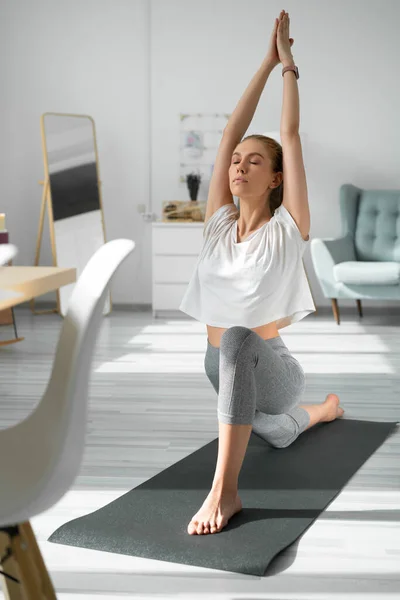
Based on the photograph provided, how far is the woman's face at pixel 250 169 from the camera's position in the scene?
7.75 ft

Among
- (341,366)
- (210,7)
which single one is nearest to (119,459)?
(341,366)

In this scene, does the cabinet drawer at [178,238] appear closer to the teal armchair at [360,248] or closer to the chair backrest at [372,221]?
the teal armchair at [360,248]

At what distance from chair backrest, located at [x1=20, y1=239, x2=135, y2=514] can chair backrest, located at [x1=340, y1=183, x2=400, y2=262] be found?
18.1ft

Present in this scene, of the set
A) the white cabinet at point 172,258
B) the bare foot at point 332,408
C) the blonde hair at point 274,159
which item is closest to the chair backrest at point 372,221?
the white cabinet at point 172,258

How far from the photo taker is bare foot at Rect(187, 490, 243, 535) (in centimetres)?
215

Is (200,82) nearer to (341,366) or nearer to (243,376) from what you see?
(341,366)

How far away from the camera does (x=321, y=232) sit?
22.8 feet

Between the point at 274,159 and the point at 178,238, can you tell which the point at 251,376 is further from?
the point at 178,238

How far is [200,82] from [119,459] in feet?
15.3

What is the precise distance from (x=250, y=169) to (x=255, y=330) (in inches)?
19.1

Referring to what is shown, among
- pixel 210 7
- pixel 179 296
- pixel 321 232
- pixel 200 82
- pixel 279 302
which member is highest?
pixel 210 7

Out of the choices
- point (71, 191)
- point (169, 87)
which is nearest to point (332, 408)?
point (71, 191)

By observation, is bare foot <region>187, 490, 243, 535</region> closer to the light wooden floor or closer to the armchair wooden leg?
the light wooden floor

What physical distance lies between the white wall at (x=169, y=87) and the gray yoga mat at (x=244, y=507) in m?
4.14
